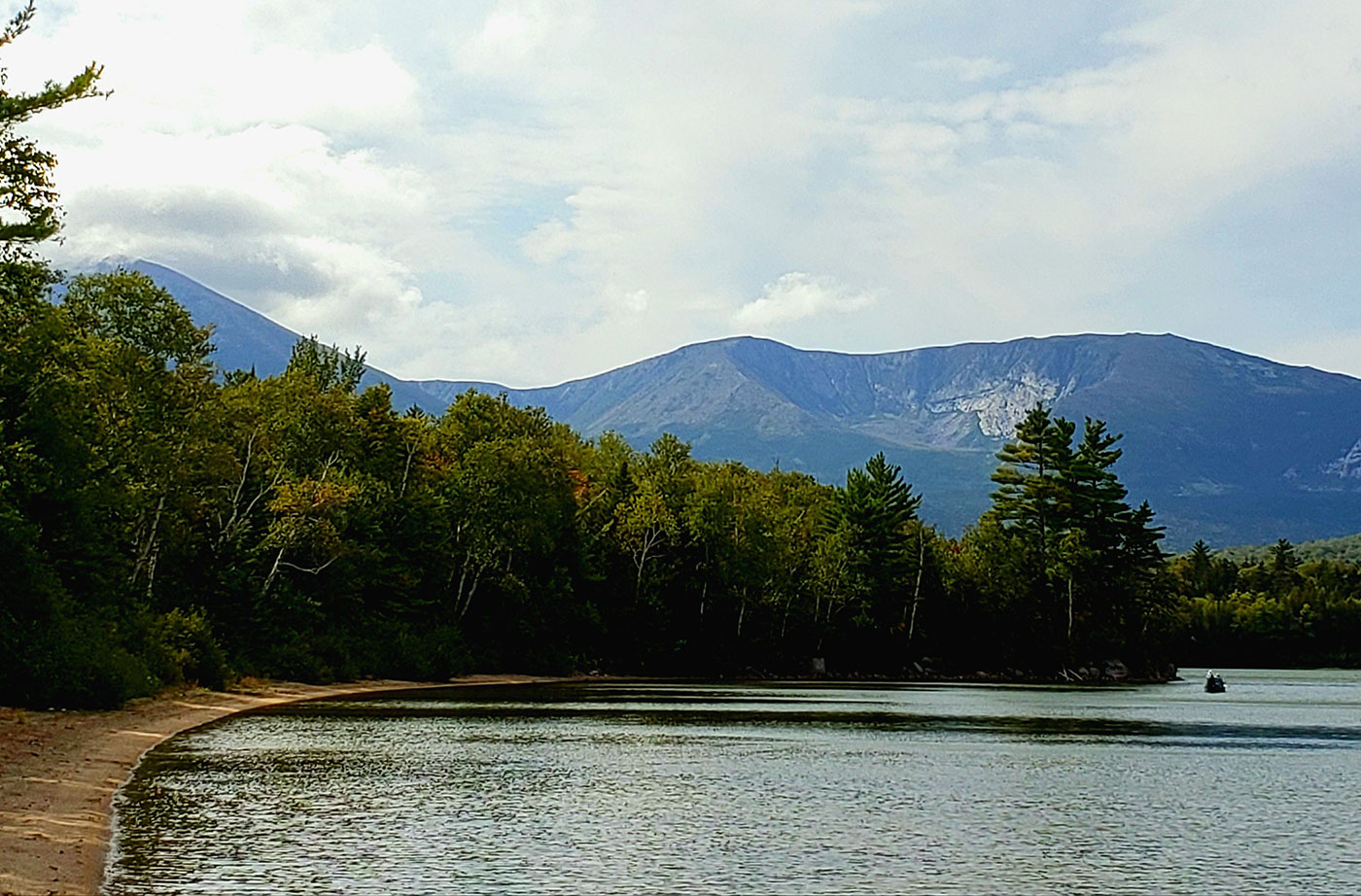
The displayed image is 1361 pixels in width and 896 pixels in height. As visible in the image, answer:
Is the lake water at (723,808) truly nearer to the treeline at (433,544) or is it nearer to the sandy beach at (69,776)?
the sandy beach at (69,776)

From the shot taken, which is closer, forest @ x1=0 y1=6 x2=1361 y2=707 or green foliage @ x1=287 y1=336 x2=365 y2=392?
forest @ x1=0 y1=6 x2=1361 y2=707

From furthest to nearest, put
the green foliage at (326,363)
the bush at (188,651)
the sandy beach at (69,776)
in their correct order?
1. the green foliage at (326,363)
2. the bush at (188,651)
3. the sandy beach at (69,776)

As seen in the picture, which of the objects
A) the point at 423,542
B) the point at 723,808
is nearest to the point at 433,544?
the point at 423,542

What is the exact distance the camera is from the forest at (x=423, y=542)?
49.1 metres

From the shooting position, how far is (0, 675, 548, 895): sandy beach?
20.4 m

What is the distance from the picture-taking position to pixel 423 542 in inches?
3698

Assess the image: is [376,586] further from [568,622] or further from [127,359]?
[127,359]

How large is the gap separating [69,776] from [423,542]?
63308 millimetres

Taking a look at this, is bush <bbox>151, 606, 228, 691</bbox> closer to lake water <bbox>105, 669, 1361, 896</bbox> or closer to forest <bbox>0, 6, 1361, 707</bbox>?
forest <bbox>0, 6, 1361, 707</bbox>

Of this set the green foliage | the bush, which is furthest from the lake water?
the green foliage

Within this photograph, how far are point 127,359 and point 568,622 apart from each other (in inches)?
1933

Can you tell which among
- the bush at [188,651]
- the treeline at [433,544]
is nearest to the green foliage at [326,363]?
the treeline at [433,544]

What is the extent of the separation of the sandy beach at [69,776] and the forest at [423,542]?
2.10 meters

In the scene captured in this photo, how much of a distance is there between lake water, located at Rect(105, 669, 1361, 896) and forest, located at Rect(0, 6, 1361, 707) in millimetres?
Result: 9405
